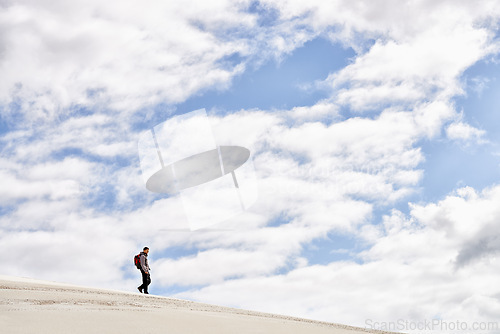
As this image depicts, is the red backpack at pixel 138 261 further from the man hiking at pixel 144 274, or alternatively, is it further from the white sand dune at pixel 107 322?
the white sand dune at pixel 107 322

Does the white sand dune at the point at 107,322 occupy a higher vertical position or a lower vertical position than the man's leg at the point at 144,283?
lower

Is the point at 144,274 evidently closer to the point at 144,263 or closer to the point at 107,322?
the point at 144,263

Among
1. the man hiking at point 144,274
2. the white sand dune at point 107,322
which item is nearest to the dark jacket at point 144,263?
the man hiking at point 144,274

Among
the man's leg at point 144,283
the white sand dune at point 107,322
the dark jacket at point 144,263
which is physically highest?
the dark jacket at point 144,263

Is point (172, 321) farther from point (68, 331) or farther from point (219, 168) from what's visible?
point (219, 168)

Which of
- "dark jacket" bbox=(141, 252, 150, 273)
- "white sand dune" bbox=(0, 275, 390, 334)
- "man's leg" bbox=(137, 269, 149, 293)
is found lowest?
"white sand dune" bbox=(0, 275, 390, 334)

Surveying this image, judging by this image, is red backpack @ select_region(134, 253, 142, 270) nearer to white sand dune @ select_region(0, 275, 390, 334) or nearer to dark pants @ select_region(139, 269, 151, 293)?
dark pants @ select_region(139, 269, 151, 293)

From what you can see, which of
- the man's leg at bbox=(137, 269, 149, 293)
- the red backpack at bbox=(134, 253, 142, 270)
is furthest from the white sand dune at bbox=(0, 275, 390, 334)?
the red backpack at bbox=(134, 253, 142, 270)

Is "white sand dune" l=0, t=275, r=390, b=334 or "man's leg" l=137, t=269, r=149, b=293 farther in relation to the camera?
"man's leg" l=137, t=269, r=149, b=293

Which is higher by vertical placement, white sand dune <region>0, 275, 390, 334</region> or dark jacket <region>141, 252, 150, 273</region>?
dark jacket <region>141, 252, 150, 273</region>

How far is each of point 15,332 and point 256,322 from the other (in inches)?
153

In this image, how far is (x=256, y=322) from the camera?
8.80m

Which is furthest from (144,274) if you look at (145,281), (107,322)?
(107,322)

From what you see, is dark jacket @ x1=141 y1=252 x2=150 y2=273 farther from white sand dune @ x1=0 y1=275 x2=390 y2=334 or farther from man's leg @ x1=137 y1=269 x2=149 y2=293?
white sand dune @ x1=0 y1=275 x2=390 y2=334
